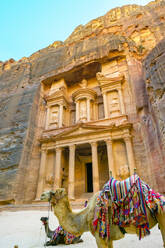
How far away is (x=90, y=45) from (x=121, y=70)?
22.7 ft

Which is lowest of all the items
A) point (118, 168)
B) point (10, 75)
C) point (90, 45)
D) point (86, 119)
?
point (118, 168)

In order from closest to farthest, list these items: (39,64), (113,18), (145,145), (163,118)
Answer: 1. (163,118)
2. (145,145)
3. (39,64)
4. (113,18)

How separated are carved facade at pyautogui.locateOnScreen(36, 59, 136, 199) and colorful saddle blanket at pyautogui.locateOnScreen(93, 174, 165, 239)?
372 inches

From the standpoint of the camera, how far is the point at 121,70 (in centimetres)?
1895

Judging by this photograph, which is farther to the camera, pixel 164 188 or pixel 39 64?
pixel 39 64

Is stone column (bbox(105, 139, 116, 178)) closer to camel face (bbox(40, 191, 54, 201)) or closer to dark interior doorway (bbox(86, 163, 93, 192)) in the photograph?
dark interior doorway (bbox(86, 163, 93, 192))

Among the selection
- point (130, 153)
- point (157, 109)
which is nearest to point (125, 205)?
point (157, 109)

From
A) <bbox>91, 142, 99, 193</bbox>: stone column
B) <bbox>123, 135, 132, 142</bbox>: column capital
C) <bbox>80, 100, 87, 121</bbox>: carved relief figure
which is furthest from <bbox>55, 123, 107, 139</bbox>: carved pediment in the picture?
<bbox>80, 100, 87, 121</bbox>: carved relief figure

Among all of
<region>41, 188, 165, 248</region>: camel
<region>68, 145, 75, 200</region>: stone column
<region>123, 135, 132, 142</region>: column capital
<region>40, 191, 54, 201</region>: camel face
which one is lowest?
<region>41, 188, 165, 248</region>: camel

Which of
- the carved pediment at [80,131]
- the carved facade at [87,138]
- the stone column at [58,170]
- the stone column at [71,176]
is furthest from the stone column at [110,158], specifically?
the stone column at [58,170]

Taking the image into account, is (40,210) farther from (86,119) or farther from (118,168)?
(86,119)

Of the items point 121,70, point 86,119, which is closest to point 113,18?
point 121,70

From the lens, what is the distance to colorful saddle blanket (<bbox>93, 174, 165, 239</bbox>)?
98.7 inches

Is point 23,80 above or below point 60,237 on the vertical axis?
above
